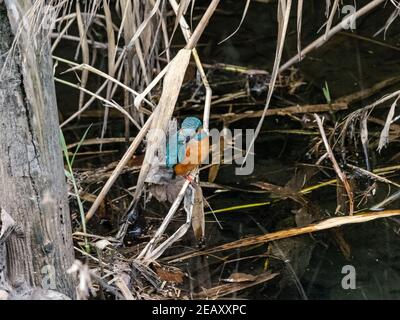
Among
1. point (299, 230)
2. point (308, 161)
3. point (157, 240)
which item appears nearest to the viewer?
point (157, 240)

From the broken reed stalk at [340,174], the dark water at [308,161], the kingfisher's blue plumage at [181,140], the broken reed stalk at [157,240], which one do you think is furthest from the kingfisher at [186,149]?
the broken reed stalk at [340,174]

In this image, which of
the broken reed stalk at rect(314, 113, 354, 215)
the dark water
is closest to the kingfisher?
the dark water

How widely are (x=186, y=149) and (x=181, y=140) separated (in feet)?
0.14

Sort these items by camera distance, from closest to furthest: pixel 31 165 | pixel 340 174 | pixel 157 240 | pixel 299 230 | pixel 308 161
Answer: pixel 31 165 < pixel 157 240 < pixel 299 230 < pixel 340 174 < pixel 308 161

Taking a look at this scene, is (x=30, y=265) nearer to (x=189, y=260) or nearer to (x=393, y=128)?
(x=189, y=260)

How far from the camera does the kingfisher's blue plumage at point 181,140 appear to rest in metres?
2.43

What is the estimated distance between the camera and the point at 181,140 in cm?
247

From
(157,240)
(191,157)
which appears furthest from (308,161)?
(157,240)

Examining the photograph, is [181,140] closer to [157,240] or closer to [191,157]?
[191,157]

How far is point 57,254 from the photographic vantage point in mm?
1982

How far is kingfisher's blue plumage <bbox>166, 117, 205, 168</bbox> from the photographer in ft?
7.97

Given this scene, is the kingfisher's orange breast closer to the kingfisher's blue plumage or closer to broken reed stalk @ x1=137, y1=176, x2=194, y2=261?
the kingfisher's blue plumage

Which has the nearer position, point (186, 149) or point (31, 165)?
point (31, 165)

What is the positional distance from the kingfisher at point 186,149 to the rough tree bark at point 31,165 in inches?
21.0
